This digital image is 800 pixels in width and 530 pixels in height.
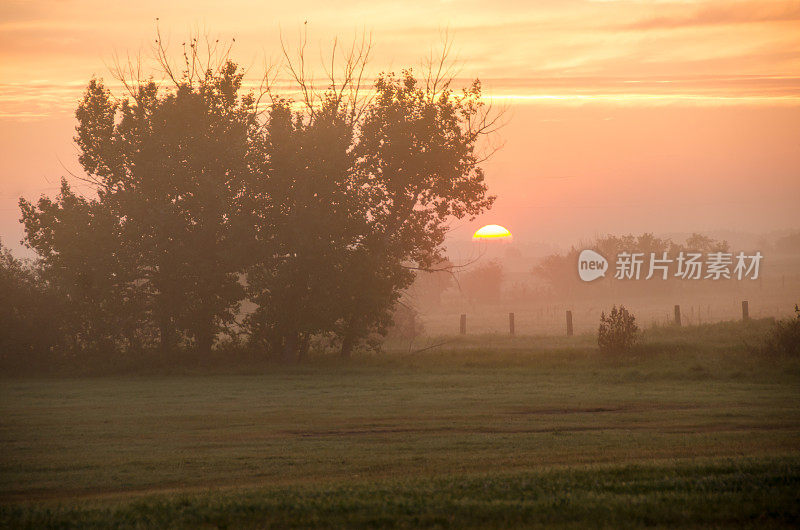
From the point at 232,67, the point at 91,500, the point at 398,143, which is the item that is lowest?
the point at 91,500

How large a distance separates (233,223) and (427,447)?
71.6 ft

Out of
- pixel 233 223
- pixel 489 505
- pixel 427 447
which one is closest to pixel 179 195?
pixel 233 223

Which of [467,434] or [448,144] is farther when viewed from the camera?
[448,144]

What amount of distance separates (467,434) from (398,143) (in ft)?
68.8

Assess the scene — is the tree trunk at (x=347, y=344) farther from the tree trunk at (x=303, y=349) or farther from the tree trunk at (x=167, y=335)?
the tree trunk at (x=167, y=335)

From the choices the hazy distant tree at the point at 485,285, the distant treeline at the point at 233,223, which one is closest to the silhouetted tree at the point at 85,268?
the distant treeline at the point at 233,223

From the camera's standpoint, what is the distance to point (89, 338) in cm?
3656

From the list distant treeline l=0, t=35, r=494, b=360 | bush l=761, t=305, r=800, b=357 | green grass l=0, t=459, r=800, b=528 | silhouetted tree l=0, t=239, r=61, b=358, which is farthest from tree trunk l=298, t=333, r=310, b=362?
green grass l=0, t=459, r=800, b=528

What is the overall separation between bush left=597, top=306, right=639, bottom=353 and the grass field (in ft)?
2.16

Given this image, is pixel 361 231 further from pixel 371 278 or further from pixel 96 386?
pixel 96 386

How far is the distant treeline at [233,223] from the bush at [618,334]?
9.03 meters

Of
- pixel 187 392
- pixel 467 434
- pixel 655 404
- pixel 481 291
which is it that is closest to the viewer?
pixel 467 434

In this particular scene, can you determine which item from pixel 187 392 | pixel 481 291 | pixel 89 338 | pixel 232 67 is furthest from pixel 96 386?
pixel 481 291

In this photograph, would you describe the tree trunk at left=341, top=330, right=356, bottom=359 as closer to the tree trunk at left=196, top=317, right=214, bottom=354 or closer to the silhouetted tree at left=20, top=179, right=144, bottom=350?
the tree trunk at left=196, top=317, right=214, bottom=354
